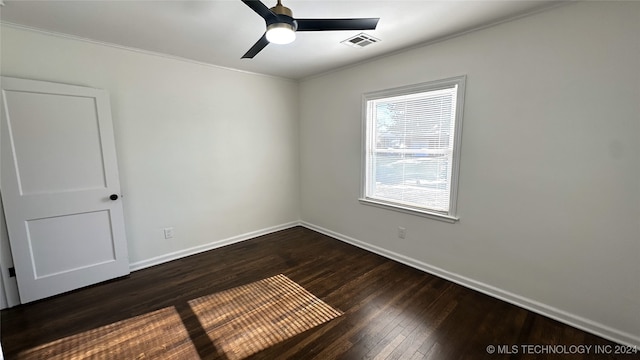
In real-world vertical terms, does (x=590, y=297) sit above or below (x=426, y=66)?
below

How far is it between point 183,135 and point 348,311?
279 centimetres

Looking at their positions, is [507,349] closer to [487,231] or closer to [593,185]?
[487,231]

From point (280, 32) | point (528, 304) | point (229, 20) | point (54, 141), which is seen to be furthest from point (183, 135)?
point (528, 304)

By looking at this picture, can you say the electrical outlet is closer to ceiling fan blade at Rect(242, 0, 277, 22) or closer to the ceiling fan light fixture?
the ceiling fan light fixture

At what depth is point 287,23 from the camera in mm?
1513

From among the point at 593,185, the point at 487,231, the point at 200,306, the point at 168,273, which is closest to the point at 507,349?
the point at 487,231

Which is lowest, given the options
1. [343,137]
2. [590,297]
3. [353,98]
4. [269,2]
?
[590,297]

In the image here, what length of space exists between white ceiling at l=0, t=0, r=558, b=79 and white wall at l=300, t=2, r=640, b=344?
293mm

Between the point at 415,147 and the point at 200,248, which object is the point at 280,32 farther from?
the point at 200,248

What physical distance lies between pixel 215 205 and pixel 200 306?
1.54 metres

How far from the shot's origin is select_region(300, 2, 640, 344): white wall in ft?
5.88

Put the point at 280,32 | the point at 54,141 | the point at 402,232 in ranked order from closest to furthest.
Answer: the point at 280,32, the point at 54,141, the point at 402,232

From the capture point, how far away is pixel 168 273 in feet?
9.62

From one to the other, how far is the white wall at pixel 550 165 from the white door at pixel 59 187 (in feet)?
10.9
